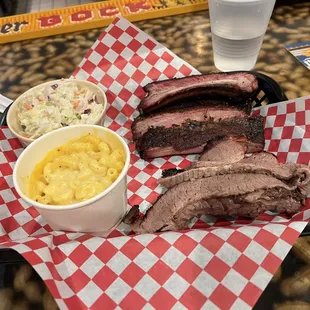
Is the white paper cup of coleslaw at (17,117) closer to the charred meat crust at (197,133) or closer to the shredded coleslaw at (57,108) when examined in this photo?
the shredded coleslaw at (57,108)

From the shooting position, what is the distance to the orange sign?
3.16m

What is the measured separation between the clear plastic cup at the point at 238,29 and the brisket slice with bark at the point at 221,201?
3.51 feet

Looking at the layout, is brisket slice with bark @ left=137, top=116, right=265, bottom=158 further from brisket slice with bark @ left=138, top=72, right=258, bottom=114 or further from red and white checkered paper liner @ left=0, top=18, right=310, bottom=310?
red and white checkered paper liner @ left=0, top=18, right=310, bottom=310

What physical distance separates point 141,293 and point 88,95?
1.29m

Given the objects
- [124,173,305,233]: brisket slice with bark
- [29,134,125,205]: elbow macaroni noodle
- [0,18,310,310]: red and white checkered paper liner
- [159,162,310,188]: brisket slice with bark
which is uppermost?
[29,134,125,205]: elbow macaroni noodle

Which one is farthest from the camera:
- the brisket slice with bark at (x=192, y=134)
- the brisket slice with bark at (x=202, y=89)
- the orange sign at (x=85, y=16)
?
the orange sign at (x=85, y=16)

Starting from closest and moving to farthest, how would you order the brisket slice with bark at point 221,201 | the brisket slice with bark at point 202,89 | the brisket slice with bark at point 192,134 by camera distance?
the brisket slice with bark at point 221,201
the brisket slice with bark at point 192,134
the brisket slice with bark at point 202,89

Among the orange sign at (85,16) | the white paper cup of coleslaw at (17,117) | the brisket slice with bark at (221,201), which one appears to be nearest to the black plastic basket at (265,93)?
the white paper cup of coleslaw at (17,117)

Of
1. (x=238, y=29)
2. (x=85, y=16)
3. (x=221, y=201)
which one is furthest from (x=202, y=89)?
(x=85, y=16)

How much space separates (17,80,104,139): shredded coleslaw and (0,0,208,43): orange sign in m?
1.19

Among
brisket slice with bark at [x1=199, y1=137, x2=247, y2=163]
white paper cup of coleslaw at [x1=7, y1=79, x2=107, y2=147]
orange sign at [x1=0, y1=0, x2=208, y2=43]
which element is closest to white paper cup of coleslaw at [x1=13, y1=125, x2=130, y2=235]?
white paper cup of coleslaw at [x1=7, y1=79, x2=107, y2=147]

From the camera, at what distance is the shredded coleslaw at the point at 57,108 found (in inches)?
77.3

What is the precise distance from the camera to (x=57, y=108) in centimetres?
203

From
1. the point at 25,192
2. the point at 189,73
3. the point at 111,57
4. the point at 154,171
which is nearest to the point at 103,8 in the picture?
the point at 111,57
